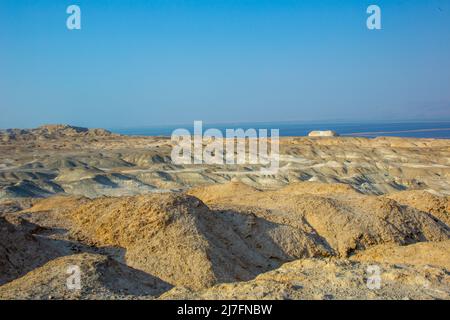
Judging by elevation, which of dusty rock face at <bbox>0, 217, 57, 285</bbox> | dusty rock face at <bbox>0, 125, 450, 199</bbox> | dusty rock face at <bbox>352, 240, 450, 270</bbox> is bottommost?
dusty rock face at <bbox>0, 125, 450, 199</bbox>

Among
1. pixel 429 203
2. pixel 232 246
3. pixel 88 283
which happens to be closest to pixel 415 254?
pixel 232 246

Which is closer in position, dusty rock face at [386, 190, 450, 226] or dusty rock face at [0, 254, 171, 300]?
dusty rock face at [0, 254, 171, 300]

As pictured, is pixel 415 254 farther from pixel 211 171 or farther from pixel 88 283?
pixel 211 171

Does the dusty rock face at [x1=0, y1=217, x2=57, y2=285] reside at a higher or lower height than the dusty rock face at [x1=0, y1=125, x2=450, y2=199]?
higher

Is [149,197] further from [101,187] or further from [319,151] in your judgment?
[319,151]

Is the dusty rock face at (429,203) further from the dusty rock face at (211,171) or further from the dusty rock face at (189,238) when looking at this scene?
the dusty rock face at (211,171)

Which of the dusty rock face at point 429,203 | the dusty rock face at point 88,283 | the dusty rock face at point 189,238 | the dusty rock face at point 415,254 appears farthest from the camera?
the dusty rock face at point 429,203

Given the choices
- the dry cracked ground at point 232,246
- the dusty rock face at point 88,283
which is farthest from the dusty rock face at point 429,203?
the dusty rock face at point 88,283

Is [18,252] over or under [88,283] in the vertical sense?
under

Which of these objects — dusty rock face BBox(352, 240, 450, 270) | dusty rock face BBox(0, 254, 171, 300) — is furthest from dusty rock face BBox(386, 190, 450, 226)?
dusty rock face BBox(0, 254, 171, 300)

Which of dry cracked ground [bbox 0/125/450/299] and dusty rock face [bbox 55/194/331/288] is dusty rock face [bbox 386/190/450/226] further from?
dusty rock face [bbox 55/194/331/288]

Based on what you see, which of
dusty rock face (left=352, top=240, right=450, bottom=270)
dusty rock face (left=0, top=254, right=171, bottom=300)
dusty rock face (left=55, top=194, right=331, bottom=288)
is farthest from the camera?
dusty rock face (left=352, top=240, right=450, bottom=270)

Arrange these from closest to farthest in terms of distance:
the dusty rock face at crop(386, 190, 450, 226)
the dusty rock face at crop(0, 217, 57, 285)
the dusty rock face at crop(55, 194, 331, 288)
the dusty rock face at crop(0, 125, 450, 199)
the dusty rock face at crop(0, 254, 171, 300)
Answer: the dusty rock face at crop(0, 254, 171, 300) < the dusty rock face at crop(0, 217, 57, 285) < the dusty rock face at crop(55, 194, 331, 288) < the dusty rock face at crop(386, 190, 450, 226) < the dusty rock face at crop(0, 125, 450, 199)
